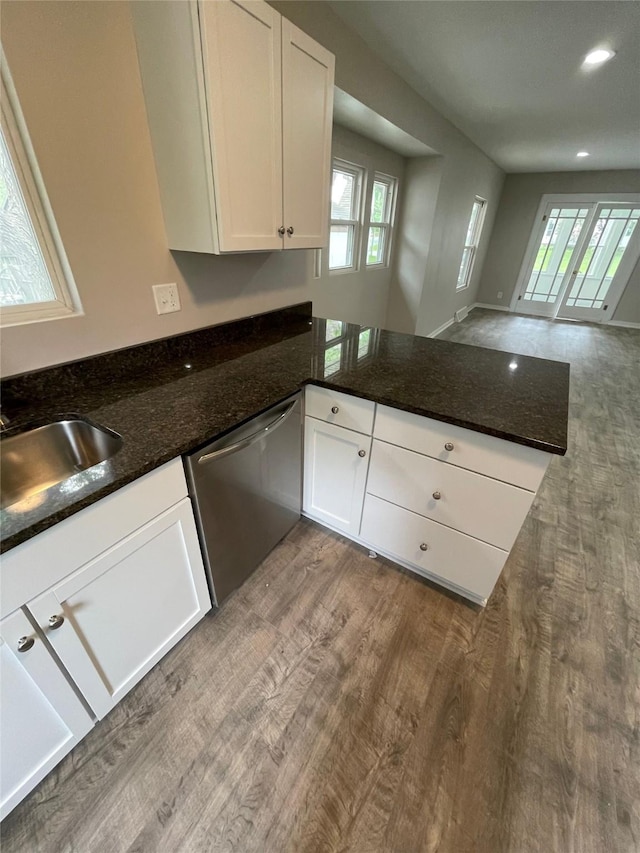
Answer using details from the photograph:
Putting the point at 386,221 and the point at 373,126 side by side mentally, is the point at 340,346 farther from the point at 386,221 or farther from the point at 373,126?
the point at 386,221

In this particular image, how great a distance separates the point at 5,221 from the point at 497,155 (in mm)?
6010

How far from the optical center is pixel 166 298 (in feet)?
4.82

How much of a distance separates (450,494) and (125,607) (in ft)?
3.78

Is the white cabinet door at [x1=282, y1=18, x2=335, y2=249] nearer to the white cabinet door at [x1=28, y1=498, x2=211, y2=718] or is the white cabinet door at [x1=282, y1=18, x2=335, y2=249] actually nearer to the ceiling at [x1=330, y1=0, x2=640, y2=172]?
the ceiling at [x1=330, y1=0, x2=640, y2=172]

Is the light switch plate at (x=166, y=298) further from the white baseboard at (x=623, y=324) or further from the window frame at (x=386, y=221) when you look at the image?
the white baseboard at (x=623, y=324)

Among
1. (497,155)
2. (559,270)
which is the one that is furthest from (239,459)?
(559,270)

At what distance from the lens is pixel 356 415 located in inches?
54.3

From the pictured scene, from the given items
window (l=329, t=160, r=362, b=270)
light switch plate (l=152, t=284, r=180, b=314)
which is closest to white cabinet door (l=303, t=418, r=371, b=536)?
light switch plate (l=152, t=284, r=180, b=314)

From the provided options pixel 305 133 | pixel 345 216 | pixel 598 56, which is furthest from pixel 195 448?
pixel 598 56

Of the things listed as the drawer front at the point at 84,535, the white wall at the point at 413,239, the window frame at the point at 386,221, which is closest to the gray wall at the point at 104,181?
the drawer front at the point at 84,535

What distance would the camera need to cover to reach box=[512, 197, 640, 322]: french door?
5.69m

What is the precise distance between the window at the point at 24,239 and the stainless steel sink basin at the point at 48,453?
0.37 metres

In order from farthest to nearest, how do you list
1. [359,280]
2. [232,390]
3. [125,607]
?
[359,280], [232,390], [125,607]

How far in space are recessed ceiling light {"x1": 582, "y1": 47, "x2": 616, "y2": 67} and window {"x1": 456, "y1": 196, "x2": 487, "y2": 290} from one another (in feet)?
11.0
